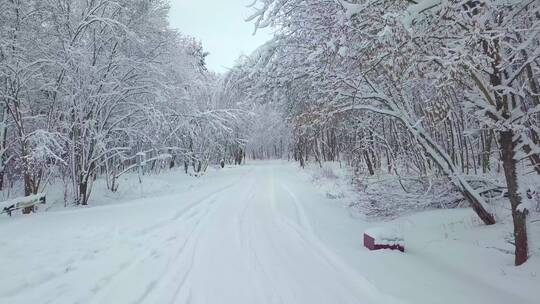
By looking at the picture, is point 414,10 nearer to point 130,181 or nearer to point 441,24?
point 441,24

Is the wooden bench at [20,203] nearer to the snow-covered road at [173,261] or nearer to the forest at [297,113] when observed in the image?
the forest at [297,113]

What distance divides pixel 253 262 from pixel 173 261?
133cm

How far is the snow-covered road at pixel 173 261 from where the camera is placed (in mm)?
4953

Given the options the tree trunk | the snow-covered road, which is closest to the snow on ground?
the tree trunk

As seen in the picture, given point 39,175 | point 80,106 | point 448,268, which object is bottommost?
point 448,268

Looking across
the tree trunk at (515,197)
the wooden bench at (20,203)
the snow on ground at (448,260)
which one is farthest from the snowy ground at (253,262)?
the wooden bench at (20,203)

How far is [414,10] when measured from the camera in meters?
4.38

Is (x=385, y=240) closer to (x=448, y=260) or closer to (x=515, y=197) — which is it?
(x=448, y=260)

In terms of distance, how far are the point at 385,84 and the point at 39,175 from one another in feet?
40.5

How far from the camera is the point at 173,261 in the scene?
6.56m

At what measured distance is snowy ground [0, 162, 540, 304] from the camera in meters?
4.92

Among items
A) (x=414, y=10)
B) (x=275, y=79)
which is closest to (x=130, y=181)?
(x=275, y=79)

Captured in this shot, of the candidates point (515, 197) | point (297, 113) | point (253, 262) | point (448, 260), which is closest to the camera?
point (515, 197)

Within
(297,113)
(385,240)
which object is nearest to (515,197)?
(385,240)
